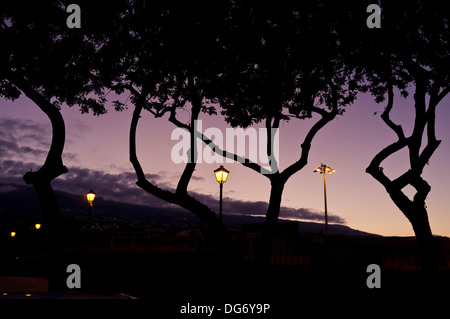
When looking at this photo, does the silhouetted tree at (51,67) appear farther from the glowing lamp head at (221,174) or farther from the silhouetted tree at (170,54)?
the glowing lamp head at (221,174)

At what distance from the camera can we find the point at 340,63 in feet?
45.0

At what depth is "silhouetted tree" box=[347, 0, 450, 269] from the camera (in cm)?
1175

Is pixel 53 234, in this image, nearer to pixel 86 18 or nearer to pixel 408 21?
pixel 86 18

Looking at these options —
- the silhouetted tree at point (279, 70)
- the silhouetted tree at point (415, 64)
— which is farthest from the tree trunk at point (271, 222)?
the silhouetted tree at point (415, 64)

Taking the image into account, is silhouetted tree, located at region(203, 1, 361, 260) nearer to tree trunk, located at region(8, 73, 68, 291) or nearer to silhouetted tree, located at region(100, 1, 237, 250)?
silhouetted tree, located at region(100, 1, 237, 250)

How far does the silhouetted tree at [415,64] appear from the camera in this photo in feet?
38.5

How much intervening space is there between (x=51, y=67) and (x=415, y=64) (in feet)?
39.7

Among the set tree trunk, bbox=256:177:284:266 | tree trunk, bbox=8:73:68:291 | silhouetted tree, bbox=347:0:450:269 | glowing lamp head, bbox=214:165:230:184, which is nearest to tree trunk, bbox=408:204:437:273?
silhouetted tree, bbox=347:0:450:269

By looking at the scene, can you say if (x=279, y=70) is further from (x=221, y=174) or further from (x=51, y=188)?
(x=51, y=188)

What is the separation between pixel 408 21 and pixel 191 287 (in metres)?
10.9

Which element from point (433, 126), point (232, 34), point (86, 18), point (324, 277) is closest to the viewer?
point (324, 277)

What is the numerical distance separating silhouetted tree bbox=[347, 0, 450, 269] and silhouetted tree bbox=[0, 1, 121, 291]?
29.1 ft

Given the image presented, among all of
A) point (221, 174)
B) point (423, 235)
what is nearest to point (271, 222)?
point (221, 174)

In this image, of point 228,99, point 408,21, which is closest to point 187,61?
point 228,99
